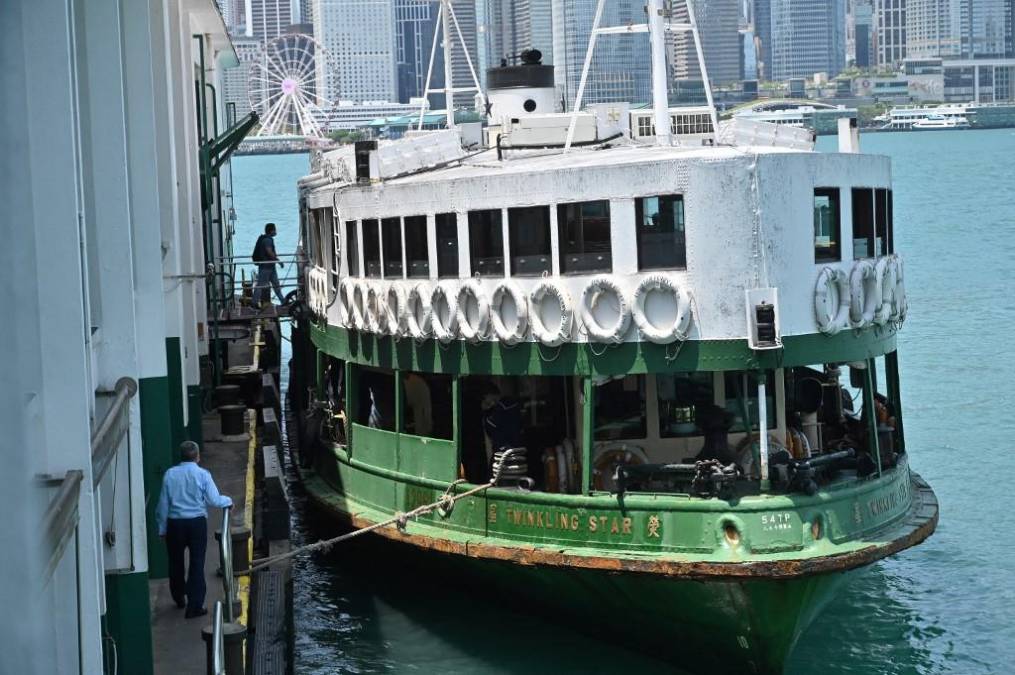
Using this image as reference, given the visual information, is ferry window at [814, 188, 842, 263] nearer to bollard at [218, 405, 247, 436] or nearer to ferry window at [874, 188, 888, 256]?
ferry window at [874, 188, 888, 256]

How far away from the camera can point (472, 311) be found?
17.3 m

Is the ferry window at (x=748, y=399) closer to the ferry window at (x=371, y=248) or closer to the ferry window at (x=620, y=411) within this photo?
the ferry window at (x=620, y=411)

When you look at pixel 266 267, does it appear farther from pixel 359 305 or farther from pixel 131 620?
pixel 131 620

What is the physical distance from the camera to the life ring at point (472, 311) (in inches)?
674

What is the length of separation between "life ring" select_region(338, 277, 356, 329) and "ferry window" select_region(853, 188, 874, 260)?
662cm

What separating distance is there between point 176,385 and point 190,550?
5242mm

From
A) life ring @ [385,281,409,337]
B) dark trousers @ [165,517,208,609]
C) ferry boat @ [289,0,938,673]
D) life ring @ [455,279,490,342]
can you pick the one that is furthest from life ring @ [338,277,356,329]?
dark trousers @ [165,517,208,609]

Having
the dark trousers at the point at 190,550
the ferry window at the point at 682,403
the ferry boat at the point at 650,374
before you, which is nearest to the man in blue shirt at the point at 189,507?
the dark trousers at the point at 190,550

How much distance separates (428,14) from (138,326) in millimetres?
188667

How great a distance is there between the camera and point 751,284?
50.6 ft

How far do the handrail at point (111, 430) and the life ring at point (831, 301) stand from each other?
285 inches

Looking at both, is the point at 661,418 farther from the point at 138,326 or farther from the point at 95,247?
the point at 95,247

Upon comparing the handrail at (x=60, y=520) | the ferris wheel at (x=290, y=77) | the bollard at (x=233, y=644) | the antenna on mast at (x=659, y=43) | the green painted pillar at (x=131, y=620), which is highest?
the ferris wheel at (x=290, y=77)

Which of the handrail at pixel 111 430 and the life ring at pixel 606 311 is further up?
the life ring at pixel 606 311
